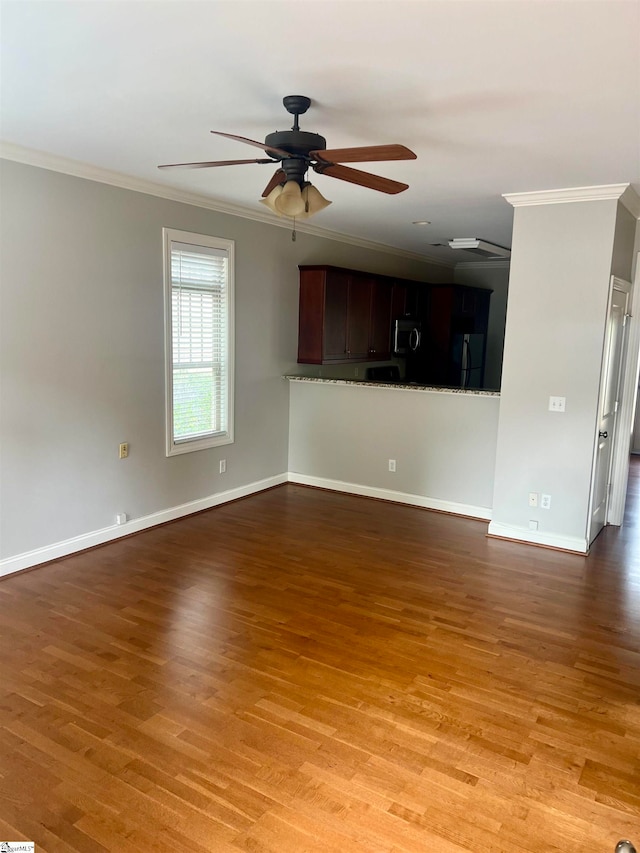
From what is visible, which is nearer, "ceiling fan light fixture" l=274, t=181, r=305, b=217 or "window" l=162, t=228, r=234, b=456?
"ceiling fan light fixture" l=274, t=181, r=305, b=217

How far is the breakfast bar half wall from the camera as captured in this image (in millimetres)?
5191

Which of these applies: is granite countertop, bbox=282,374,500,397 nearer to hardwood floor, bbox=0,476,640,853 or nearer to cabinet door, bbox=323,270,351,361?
cabinet door, bbox=323,270,351,361

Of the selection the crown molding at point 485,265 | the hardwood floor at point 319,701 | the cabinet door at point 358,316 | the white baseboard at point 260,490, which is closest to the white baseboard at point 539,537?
the white baseboard at point 260,490

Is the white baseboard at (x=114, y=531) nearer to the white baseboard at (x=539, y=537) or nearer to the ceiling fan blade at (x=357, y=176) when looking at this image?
the white baseboard at (x=539, y=537)

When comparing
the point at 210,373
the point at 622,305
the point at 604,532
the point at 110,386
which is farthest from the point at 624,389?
the point at 110,386

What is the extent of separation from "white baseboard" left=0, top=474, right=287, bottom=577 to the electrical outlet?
9.05 feet

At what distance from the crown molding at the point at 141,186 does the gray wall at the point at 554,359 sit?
2.20 metres

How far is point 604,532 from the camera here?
495 centimetres

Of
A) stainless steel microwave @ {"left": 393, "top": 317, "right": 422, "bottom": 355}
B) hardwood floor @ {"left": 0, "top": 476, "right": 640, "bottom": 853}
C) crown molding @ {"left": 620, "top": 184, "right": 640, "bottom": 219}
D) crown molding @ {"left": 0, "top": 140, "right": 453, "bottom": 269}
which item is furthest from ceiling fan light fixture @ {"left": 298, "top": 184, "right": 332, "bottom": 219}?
stainless steel microwave @ {"left": 393, "top": 317, "right": 422, "bottom": 355}

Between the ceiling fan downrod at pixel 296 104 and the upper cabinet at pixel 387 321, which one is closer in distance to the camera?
the ceiling fan downrod at pixel 296 104

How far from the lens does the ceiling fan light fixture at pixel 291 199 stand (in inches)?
104

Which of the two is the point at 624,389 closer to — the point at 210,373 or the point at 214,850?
the point at 210,373

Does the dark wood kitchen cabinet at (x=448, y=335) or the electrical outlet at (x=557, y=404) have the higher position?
→ the dark wood kitchen cabinet at (x=448, y=335)

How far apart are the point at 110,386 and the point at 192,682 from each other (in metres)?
2.27
